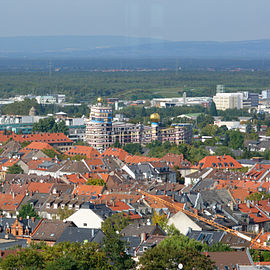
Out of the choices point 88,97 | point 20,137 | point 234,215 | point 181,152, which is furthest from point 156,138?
point 88,97

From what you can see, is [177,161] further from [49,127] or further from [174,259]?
[174,259]

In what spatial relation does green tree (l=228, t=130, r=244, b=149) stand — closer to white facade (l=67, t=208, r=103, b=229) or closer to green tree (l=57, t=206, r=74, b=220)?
green tree (l=57, t=206, r=74, b=220)

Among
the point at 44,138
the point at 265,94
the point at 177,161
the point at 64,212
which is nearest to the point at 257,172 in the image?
the point at 177,161

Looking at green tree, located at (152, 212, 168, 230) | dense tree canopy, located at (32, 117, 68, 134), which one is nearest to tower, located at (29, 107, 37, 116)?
dense tree canopy, located at (32, 117, 68, 134)

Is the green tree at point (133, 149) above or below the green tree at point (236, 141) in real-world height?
below

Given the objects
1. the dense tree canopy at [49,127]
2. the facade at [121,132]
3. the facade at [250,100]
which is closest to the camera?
the facade at [121,132]

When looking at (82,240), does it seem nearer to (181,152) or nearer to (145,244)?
(145,244)

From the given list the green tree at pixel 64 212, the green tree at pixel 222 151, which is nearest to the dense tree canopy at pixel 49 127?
the green tree at pixel 222 151

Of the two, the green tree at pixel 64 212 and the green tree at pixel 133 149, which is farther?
the green tree at pixel 133 149

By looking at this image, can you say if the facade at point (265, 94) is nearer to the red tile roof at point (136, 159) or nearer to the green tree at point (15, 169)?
the red tile roof at point (136, 159)
